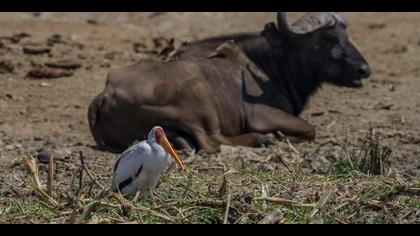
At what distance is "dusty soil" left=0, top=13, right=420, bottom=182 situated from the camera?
37.0 feet

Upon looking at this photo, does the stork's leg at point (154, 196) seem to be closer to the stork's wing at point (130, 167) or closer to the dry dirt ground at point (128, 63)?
the stork's wing at point (130, 167)

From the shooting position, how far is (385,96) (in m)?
13.6

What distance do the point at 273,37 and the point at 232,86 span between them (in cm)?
100

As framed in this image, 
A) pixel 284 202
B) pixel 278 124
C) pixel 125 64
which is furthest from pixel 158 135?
pixel 125 64

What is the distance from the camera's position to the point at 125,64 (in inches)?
575

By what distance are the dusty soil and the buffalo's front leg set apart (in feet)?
0.55

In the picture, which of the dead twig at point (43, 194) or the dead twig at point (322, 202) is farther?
the dead twig at point (43, 194)

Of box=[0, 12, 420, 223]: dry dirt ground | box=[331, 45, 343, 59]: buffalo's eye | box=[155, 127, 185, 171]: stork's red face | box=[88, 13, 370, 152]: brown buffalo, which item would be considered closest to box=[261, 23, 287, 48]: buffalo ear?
box=[88, 13, 370, 152]: brown buffalo

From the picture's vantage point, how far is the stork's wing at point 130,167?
7.70 meters

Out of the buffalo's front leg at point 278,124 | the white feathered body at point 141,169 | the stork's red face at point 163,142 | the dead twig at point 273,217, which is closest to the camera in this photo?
the dead twig at point 273,217

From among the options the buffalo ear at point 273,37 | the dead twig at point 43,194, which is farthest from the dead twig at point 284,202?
the buffalo ear at point 273,37

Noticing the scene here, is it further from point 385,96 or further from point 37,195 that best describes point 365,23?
point 37,195

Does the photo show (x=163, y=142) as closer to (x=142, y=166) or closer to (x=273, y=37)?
(x=142, y=166)

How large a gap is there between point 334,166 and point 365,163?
381 millimetres
